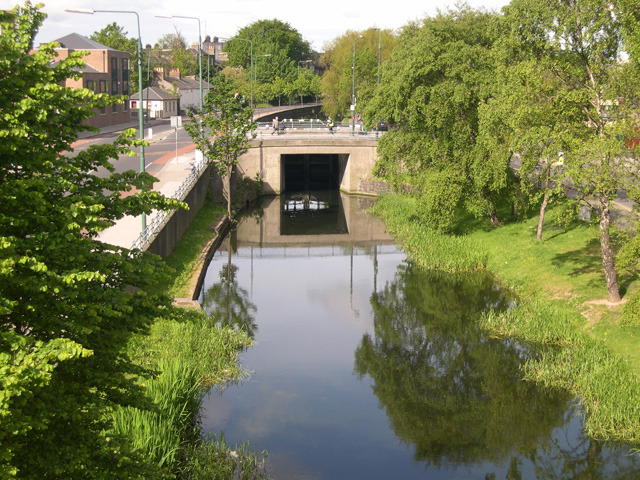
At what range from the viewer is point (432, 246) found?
109ft

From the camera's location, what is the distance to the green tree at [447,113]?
31.5 meters

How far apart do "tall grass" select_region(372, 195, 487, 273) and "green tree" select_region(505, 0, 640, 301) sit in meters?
8.35

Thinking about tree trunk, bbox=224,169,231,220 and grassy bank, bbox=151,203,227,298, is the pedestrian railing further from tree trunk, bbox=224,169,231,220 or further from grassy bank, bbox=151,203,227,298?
tree trunk, bbox=224,169,231,220

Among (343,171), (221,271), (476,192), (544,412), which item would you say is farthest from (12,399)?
(343,171)

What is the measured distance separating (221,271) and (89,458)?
2273 cm

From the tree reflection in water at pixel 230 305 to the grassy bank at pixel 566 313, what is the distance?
27.1ft

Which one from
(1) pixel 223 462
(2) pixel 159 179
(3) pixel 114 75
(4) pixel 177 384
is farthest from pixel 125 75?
(1) pixel 223 462

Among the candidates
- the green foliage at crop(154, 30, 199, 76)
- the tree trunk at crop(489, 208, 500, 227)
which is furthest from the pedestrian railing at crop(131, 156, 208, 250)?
the green foliage at crop(154, 30, 199, 76)

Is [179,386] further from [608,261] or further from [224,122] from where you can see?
[224,122]

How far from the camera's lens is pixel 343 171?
186 ft

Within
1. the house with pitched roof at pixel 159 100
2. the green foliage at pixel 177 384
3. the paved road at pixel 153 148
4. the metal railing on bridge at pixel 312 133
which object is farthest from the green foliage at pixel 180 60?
the green foliage at pixel 177 384

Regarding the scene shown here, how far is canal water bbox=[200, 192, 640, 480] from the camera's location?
16016mm

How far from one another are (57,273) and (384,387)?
1242cm

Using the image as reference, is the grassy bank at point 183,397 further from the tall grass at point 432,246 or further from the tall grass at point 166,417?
the tall grass at point 432,246
